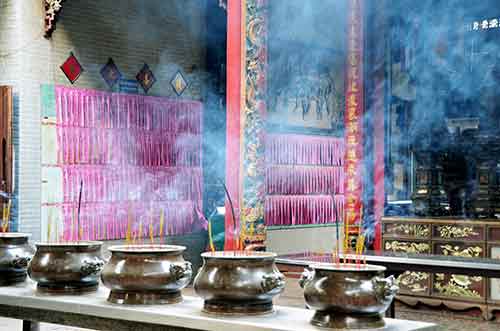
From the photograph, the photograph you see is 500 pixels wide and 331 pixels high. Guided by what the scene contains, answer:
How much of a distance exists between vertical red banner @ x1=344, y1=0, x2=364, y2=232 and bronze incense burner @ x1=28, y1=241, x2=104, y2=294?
218 inches

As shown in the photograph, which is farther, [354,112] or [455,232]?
[354,112]

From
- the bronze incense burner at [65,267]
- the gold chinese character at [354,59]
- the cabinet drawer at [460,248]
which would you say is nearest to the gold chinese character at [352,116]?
the gold chinese character at [354,59]

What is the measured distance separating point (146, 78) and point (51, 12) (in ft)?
4.80

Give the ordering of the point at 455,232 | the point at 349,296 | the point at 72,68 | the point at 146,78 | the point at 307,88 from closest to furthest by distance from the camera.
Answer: the point at 349,296, the point at 455,232, the point at 72,68, the point at 146,78, the point at 307,88

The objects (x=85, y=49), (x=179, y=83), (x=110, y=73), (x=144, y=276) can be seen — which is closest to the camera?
(x=144, y=276)

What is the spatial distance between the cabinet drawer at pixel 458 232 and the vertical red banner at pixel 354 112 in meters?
1.06

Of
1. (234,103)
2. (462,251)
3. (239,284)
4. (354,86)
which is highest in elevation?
(354,86)

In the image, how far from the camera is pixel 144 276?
2.69m

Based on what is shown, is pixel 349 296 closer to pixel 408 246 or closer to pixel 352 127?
pixel 408 246

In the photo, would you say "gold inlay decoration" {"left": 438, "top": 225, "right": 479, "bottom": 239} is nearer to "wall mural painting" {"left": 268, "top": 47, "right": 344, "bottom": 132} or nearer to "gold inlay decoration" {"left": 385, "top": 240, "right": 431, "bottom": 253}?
"gold inlay decoration" {"left": 385, "top": 240, "right": 431, "bottom": 253}

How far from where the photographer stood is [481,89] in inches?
363

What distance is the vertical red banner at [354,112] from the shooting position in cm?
829

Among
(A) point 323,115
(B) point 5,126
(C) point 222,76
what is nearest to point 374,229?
(A) point 323,115

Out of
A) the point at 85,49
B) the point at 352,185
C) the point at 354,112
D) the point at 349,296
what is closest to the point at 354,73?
the point at 354,112
